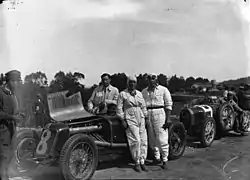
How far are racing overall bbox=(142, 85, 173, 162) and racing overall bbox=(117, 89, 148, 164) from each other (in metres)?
0.10

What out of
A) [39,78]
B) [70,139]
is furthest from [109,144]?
[39,78]

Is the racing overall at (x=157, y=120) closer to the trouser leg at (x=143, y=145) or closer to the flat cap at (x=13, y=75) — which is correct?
the trouser leg at (x=143, y=145)

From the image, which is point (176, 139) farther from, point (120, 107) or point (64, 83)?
point (64, 83)

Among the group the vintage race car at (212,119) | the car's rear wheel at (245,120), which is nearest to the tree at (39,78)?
the vintage race car at (212,119)

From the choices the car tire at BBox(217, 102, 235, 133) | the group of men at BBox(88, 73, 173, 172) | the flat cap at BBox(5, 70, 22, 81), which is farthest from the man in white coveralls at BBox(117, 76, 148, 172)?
the car tire at BBox(217, 102, 235, 133)

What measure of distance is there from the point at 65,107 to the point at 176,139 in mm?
906

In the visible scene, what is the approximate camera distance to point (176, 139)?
2965 millimetres

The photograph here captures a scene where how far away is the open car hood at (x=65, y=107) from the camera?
257 cm

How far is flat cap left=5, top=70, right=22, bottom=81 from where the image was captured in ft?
8.85

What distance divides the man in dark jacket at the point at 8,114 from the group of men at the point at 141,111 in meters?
0.63

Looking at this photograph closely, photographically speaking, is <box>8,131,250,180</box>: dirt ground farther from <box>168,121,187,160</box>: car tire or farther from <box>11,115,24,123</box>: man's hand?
<box>11,115,24,123</box>: man's hand

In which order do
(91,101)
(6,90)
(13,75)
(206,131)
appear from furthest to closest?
(206,131)
(6,90)
(13,75)
(91,101)

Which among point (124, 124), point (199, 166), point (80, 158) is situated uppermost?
point (124, 124)

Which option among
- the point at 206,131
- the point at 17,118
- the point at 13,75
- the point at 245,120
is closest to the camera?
the point at 13,75
